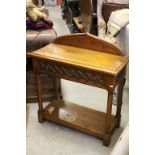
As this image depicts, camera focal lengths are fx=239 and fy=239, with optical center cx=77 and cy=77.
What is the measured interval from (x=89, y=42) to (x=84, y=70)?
0.32 m

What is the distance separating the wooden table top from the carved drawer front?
0.13 ft

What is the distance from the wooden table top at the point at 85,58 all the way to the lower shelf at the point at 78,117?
0.50 metres

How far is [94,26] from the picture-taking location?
3240 mm

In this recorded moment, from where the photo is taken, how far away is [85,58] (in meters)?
1.67

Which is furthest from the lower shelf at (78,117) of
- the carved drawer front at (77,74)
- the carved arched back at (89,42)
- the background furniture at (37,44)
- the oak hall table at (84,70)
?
the carved arched back at (89,42)

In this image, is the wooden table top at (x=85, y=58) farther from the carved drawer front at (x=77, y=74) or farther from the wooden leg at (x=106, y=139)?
the wooden leg at (x=106, y=139)

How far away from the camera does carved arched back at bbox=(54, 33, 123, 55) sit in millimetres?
→ 1755

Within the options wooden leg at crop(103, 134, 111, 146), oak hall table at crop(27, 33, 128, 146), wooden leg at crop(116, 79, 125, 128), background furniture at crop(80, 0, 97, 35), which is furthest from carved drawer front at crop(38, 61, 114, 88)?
background furniture at crop(80, 0, 97, 35)

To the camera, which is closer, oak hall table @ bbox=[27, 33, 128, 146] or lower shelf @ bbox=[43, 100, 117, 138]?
oak hall table @ bbox=[27, 33, 128, 146]

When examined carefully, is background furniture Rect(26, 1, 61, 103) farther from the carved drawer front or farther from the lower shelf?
the carved drawer front

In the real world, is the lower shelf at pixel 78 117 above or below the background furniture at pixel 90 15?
below

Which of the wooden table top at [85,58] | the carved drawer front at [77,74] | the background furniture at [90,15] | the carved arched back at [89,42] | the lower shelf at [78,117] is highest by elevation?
the background furniture at [90,15]

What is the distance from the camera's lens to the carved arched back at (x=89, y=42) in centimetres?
175
